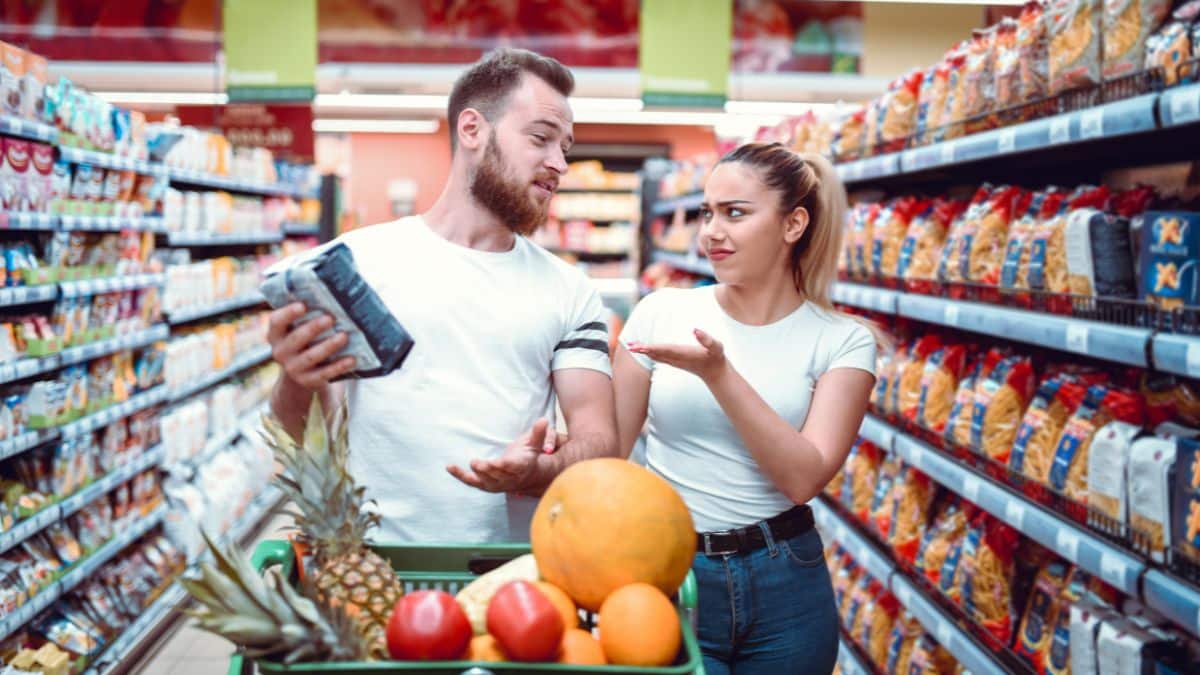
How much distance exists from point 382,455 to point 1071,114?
1.67 metres

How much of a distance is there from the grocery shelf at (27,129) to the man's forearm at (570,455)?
2519mm

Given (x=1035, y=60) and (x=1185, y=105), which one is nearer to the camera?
(x=1185, y=105)

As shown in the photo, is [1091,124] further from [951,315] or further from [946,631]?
[946,631]

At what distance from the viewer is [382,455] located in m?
1.80

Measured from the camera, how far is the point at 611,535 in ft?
3.81

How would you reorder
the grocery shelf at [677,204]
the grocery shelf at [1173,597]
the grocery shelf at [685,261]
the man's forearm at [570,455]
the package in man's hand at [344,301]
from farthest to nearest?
the grocery shelf at [677,204] → the grocery shelf at [685,261] → the grocery shelf at [1173,597] → the man's forearm at [570,455] → the package in man's hand at [344,301]

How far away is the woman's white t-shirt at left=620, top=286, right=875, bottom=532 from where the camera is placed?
2.06 metres

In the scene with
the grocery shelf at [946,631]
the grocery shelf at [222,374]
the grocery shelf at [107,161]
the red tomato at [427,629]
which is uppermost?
the grocery shelf at [107,161]

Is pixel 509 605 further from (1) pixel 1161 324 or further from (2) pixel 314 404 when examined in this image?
(1) pixel 1161 324

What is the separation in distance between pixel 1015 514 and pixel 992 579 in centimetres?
38

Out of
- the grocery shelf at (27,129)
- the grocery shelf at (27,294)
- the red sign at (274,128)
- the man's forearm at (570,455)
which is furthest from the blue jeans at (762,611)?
the red sign at (274,128)

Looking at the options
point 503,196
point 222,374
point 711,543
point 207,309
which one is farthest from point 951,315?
point 222,374

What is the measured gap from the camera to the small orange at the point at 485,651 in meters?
1.07

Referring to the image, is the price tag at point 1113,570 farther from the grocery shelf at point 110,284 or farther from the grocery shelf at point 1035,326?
the grocery shelf at point 110,284
